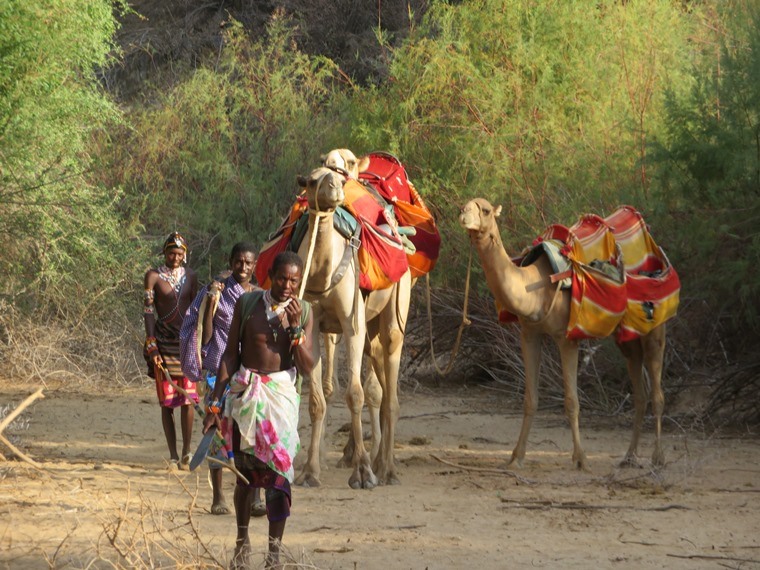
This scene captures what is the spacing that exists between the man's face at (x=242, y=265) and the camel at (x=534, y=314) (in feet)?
6.02

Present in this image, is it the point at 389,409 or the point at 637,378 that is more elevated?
the point at 637,378

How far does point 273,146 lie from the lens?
57.8ft

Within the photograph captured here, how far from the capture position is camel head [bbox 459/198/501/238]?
8.81 meters

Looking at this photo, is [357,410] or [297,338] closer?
[297,338]

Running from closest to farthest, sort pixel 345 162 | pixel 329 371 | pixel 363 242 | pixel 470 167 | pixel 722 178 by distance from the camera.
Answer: pixel 363 242
pixel 329 371
pixel 345 162
pixel 722 178
pixel 470 167

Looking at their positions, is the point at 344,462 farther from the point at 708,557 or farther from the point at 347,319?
the point at 708,557

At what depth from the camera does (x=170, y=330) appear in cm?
881

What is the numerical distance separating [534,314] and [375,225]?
4.58 ft

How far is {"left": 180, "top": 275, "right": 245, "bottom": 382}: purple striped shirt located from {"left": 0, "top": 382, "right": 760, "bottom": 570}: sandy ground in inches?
31.9

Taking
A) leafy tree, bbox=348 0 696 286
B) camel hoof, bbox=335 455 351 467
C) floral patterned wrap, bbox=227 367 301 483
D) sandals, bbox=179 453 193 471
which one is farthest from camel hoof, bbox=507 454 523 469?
floral patterned wrap, bbox=227 367 301 483

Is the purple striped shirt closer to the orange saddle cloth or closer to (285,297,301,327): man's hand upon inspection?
(285,297,301,327): man's hand

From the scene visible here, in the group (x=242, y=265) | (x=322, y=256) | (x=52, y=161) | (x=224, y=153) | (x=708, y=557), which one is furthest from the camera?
(x=224, y=153)

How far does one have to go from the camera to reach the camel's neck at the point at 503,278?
909 centimetres

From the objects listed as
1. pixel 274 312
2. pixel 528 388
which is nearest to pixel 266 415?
pixel 274 312
